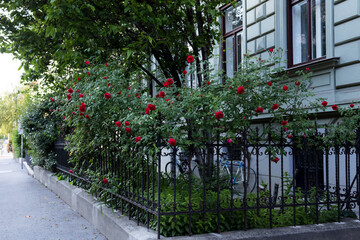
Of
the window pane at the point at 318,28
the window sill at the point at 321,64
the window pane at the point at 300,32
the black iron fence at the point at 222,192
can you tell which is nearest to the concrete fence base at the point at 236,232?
the black iron fence at the point at 222,192

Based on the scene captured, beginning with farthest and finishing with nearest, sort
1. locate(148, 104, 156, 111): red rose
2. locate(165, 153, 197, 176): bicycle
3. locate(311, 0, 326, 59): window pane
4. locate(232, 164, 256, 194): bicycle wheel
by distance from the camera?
locate(311, 0, 326, 59): window pane → locate(232, 164, 256, 194): bicycle wheel → locate(165, 153, 197, 176): bicycle → locate(148, 104, 156, 111): red rose

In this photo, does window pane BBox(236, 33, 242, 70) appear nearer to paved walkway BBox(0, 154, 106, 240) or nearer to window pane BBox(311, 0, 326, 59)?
window pane BBox(311, 0, 326, 59)

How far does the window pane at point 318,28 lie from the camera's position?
7824 millimetres

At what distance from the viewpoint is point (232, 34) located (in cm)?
1084

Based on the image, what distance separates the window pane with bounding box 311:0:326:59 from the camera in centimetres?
782

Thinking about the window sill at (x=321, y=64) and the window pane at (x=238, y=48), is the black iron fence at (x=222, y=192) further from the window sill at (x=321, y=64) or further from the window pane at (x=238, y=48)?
the window pane at (x=238, y=48)

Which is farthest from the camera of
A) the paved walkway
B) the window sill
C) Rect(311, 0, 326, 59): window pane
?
Rect(311, 0, 326, 59): window pane

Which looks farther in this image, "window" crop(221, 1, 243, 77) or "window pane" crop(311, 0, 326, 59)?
"window" crop(221, 1, 243, 77)

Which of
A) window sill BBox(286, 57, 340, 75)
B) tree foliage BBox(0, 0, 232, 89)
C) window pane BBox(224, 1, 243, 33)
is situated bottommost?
window sill BBox(286, 57, 340, 75)

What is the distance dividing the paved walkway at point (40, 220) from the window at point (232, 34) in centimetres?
570

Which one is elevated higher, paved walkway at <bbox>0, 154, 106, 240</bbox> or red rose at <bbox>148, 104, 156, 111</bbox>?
red rose at <bbox>148, 104, 156, 111</bbox>

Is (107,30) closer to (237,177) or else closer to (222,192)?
(237,177)

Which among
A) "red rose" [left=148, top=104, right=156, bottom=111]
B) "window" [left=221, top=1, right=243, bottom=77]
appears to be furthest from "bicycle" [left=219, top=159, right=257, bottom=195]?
"window" [left=221, top=1, right=243, bottom=77]

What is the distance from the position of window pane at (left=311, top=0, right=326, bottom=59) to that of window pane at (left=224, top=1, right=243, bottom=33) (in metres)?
2.73
